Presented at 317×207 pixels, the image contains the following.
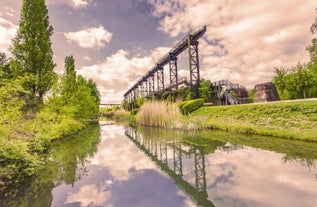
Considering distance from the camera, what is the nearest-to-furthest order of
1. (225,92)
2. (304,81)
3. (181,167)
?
(181,167)
(304,81)
(225,92)

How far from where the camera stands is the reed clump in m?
14.0

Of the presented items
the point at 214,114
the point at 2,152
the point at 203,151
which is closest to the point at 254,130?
the point at 203,151

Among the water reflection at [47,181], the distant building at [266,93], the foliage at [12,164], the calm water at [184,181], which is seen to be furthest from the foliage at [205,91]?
the foliage at [12,164]

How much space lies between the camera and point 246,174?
158 inches

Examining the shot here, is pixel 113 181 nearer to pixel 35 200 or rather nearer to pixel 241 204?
pixel 35 200

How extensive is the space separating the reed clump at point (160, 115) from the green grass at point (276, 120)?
2365mm

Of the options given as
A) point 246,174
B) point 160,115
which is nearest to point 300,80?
point 160,115

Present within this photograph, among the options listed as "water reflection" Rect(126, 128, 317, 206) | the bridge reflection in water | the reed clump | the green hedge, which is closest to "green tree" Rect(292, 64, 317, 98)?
the green hedge

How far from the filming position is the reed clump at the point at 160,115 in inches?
553

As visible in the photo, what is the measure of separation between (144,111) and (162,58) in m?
17.8

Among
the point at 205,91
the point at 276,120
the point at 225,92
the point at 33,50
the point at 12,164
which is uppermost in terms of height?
the point at 33,50

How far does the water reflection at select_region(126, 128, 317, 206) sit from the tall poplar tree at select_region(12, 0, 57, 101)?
10339 mm

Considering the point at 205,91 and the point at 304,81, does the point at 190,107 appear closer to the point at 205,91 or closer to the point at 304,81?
the point at 205,91

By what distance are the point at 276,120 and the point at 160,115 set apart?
8653 millimetres
